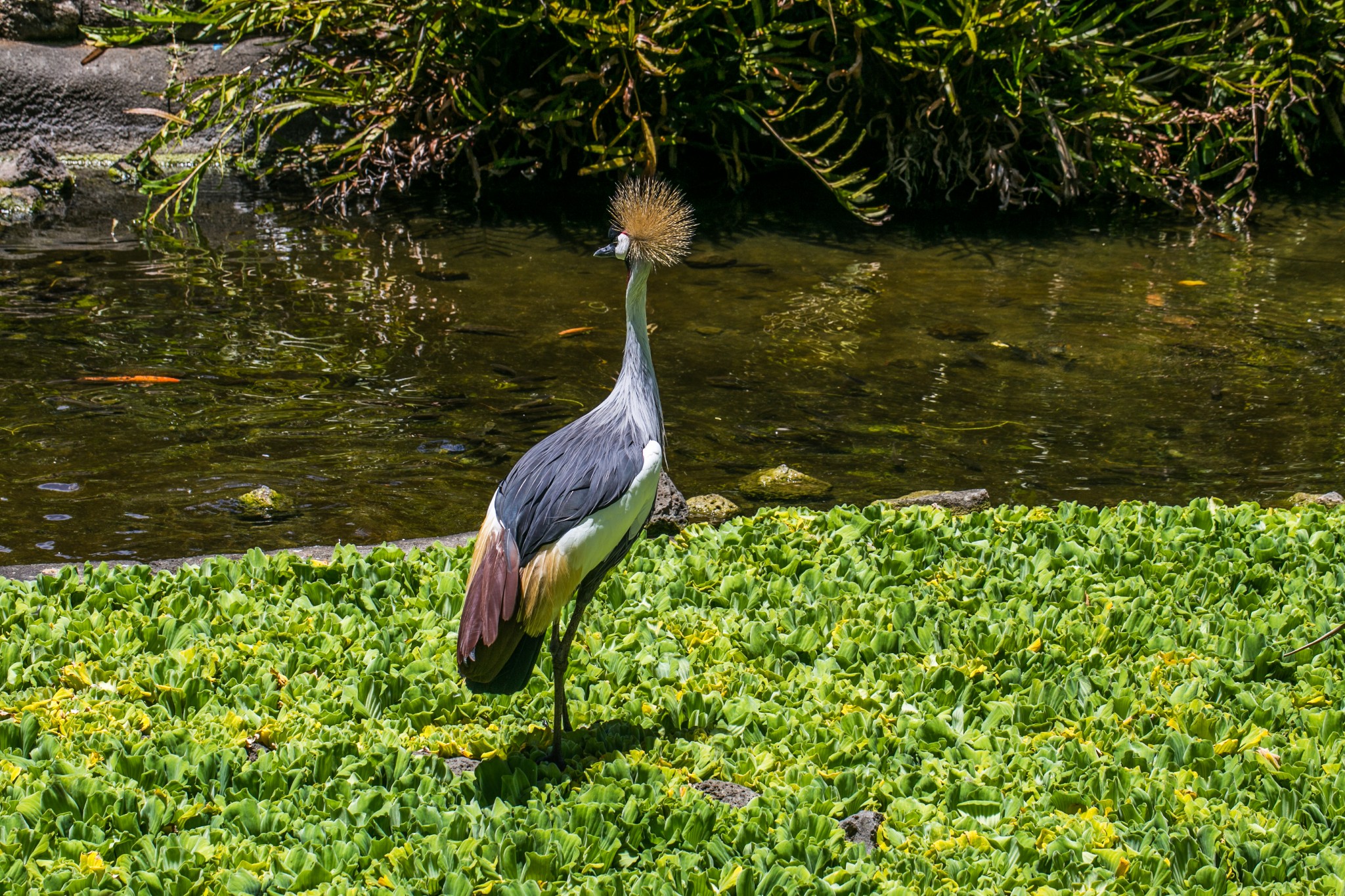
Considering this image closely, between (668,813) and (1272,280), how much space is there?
24.8 feet

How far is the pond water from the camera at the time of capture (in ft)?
19.6

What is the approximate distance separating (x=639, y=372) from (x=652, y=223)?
1.35 feet

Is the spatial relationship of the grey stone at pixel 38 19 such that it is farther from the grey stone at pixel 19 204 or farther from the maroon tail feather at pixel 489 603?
the maroon tail feather at pixel 489 603

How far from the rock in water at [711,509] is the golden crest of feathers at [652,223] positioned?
185 centimetres

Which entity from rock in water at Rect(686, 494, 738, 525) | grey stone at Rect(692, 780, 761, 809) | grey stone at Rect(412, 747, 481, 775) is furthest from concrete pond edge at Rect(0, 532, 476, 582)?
grey stone at Rect(692, 780, 761, 809)

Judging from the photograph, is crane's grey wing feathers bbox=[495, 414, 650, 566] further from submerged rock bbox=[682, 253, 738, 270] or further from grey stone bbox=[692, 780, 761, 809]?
submerged rock bbox=[682, 253, 738, 270]

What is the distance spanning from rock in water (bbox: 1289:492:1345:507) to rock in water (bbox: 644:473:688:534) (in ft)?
8.49

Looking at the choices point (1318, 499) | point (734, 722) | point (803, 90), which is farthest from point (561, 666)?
point (803, 90)

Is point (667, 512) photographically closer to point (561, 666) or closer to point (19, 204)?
point (561, 666)

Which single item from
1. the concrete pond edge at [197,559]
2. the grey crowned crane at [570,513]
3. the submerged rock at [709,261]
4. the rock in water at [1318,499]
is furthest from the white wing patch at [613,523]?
the submerged rock at [709,261]

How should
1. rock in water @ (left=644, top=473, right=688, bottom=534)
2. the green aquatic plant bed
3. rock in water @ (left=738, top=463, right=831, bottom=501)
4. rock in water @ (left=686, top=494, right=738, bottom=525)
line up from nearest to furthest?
the green aquatic plant bed, rock in water @ (left=644, top=473, right=688, bottom=534), rock in water @ (left=686, top=494, right=738, bottom=525), rock in water @ (left=738, top=463, right=831, bottom=501)

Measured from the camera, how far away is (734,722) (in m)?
3.72

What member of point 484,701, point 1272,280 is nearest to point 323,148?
point 1272,280

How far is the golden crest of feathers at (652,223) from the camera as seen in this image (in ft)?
12.0
